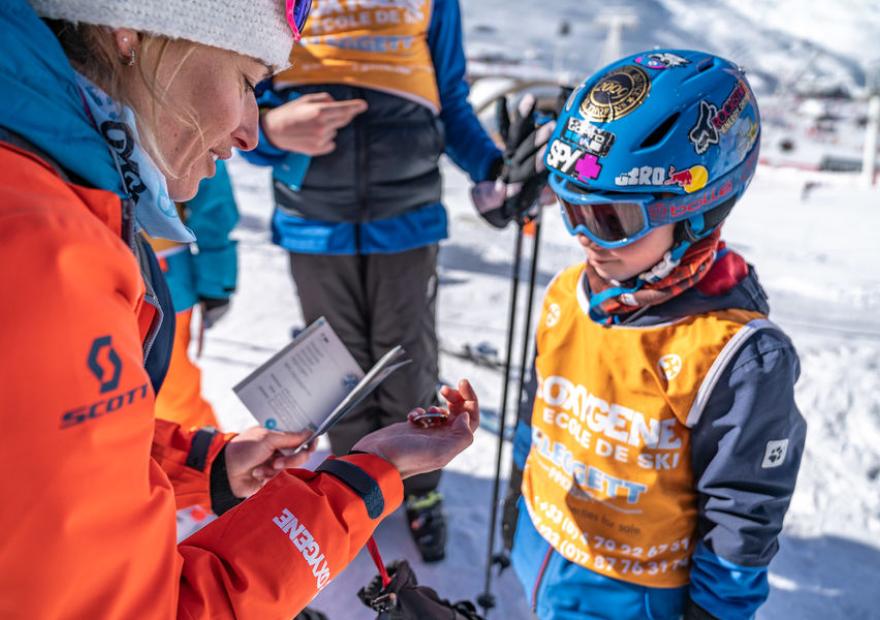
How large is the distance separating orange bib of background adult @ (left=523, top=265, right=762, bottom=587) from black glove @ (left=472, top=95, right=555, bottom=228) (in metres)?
0.46

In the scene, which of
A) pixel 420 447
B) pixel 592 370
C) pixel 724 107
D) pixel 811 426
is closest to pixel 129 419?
pixel 420 447

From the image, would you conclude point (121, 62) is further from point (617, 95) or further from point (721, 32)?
point (721, 32)

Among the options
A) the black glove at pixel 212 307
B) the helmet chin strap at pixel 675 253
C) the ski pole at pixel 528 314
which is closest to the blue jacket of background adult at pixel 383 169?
the ski pole at pixel 528 314

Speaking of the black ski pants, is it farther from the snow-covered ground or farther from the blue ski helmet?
the blue ski helmet

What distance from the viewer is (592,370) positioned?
1.67m

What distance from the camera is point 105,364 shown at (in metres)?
0.75

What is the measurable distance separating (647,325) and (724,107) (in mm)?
575

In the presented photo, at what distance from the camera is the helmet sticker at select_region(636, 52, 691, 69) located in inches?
64.3

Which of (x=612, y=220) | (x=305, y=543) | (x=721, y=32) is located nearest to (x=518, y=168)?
(x=612, y=220)

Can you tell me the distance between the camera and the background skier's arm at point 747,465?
4.60 ft

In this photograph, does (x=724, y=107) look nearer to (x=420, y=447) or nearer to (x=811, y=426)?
(x=420, y=447)

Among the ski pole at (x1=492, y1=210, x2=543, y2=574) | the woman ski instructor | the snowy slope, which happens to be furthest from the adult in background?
the snowy slope

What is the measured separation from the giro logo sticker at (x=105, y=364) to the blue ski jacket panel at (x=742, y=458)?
1.22 m

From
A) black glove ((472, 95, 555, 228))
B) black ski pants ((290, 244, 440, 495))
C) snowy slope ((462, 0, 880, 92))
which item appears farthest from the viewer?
snowy slope ((462, 0, 880, 92))
